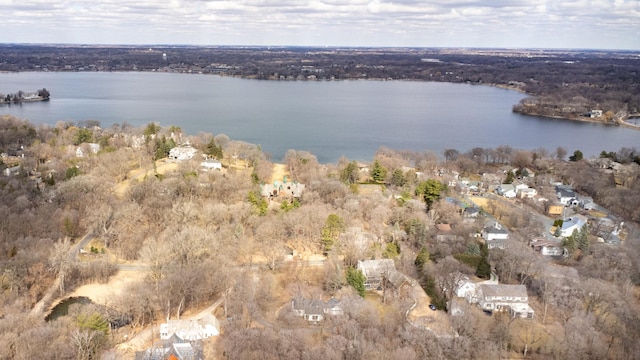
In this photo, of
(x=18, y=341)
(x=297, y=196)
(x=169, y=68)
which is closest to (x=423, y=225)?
(x=297, y=196)

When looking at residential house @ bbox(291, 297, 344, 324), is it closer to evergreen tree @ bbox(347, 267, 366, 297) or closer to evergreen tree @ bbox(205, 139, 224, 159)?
evergreen tree @ bbox(347, 267, 366, 297)

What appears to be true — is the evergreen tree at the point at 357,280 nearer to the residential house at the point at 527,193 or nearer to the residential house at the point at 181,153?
the residential house at the point at 527,193

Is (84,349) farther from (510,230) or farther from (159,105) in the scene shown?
(159,105)

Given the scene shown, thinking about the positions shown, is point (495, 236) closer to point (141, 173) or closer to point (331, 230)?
point (331, 230)

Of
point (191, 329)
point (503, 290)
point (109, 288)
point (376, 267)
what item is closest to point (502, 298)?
point (503, 290)

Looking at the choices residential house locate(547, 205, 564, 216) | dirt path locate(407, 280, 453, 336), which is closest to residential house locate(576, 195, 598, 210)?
residential house locate(547, 205, 564, 216)

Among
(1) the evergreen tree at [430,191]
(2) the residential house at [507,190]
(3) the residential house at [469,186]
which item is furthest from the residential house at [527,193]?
(1) the evergreen tree at [430,191]
